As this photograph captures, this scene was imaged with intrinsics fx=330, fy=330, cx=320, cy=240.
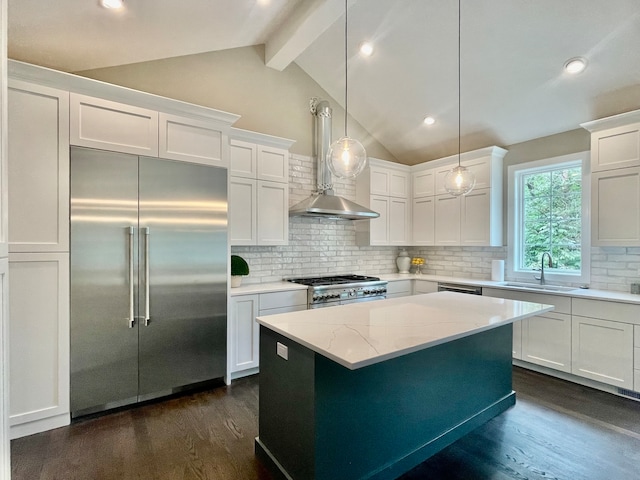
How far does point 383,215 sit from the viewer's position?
189 inches

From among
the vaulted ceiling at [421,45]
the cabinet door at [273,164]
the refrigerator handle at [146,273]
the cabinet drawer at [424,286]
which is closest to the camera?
the vaulted ceiling at [421,45]

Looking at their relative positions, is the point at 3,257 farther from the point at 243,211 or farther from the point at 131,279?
the point at 243,211

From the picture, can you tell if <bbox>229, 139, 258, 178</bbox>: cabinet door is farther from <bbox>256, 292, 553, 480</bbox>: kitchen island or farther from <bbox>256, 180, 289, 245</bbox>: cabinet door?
<bbox>256, 292, 553, 480</bbox>: kitchen island

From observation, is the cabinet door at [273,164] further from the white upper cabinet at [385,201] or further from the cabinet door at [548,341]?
the cabinet door at [548,341]

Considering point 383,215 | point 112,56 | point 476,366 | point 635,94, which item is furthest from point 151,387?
point 635,94

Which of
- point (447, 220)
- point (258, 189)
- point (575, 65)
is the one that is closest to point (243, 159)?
point (258, 189)

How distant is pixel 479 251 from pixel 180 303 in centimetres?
386

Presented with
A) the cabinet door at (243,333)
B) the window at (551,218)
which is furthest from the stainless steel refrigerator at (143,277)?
the window at (551,218)

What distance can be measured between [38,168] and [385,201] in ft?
12.7

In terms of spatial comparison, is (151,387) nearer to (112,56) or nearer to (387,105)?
(112,56)

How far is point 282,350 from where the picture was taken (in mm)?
1874

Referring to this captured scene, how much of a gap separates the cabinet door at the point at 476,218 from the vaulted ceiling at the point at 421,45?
0.79 metres

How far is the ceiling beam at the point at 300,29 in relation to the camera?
2.98 m

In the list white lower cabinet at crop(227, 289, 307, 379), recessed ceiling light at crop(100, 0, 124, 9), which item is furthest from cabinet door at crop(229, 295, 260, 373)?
recessed ceiling light at crop(100, 0, 124, 9)
